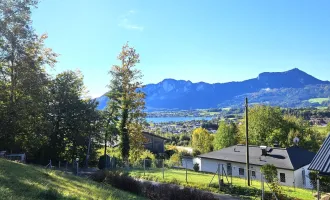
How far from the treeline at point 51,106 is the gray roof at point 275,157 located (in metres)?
13.6

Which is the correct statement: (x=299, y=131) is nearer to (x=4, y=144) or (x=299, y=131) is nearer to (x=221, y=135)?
(x=221, y=135)

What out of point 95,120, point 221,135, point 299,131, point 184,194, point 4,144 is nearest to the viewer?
point 184,194

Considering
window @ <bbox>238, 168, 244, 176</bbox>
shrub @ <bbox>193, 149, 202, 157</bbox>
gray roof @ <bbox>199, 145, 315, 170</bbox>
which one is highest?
gray roof @ <bbox>199, 145, 315, 170</bbox>

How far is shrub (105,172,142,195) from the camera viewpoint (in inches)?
715

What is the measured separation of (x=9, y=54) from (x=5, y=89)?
3.21 metres

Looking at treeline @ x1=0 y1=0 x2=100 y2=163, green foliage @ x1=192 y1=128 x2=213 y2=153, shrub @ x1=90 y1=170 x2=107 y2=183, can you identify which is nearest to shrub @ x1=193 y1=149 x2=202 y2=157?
green foliage @ x1=192 y1=128 x2=213 y2=153

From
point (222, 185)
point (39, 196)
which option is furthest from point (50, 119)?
point (39, 196)

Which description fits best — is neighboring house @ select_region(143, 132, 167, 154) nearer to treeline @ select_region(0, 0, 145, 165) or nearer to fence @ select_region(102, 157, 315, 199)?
fence @ select_region(102, 157, 315, 199)

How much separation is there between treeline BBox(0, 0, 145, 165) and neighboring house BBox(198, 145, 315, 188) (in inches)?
488

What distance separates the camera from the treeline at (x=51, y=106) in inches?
965

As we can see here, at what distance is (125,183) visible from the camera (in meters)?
18.6

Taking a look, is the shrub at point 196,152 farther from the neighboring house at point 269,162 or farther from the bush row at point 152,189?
the bush row at point 152,189

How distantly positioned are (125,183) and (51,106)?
19.3 metres

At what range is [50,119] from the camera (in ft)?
110
